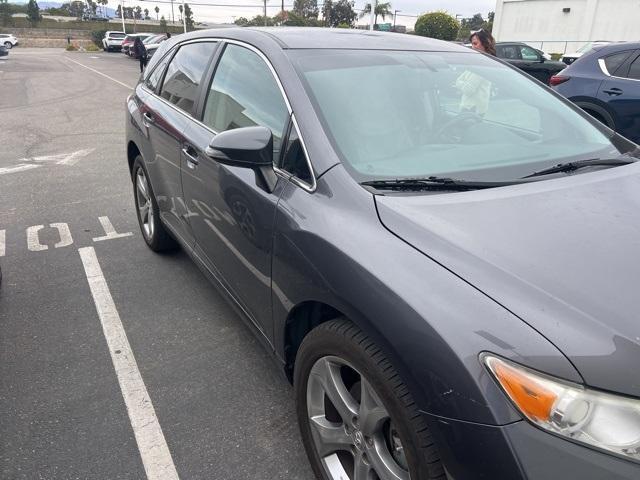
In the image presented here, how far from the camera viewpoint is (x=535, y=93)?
279 cm

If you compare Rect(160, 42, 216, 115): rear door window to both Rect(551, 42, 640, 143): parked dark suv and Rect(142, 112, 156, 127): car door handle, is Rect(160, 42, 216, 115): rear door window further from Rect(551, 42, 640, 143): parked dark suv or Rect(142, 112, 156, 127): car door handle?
Rect(551, 42, 640, 143): parked dark suv

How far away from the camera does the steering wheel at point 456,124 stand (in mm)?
2279

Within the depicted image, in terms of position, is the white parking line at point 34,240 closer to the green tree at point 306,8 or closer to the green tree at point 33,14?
the green tree at point 306,8

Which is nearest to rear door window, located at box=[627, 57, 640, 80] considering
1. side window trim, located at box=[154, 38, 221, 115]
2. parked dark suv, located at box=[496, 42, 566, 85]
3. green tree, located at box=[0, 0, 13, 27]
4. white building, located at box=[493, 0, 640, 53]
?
side window trim, located at box=[154, 38, 221, 115]

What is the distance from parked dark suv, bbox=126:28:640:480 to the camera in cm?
127

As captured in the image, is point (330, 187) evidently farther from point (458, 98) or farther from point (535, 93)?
point (535, 93)

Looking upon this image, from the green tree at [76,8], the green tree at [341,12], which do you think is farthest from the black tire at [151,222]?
the green tree at [76,8]

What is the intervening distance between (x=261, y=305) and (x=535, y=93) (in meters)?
1.80

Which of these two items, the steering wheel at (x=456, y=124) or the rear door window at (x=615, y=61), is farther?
the rear door window at (x=615, y=61)

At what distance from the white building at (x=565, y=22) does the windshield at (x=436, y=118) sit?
38847 millimetres

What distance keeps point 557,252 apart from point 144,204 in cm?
349

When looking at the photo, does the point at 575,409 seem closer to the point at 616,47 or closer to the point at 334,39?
the point at 334,39

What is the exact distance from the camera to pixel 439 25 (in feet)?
122

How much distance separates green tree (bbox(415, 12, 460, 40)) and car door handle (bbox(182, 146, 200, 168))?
122 feet
